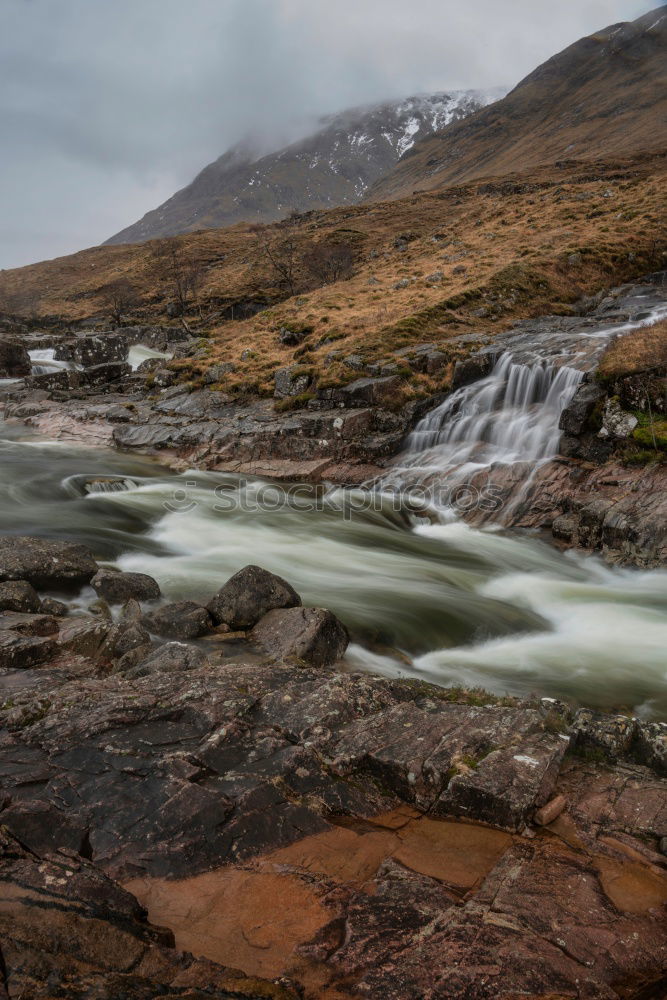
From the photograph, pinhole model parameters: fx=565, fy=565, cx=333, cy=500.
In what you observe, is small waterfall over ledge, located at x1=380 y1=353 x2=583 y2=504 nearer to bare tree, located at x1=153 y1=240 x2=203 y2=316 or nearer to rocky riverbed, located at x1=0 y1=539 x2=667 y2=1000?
rocky riverbed, located at x1=0 y1=539 x2=667 y2=1000

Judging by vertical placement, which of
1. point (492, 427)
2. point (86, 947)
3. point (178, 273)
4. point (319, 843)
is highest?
point (178, 273)

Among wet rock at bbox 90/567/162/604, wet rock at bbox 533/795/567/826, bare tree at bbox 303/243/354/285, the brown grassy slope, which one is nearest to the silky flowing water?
wet rock at bbox 90/567/162/604

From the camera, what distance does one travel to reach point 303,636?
838cm

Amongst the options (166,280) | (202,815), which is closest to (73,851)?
(202,815)

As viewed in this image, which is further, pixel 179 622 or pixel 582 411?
pixel 582 411

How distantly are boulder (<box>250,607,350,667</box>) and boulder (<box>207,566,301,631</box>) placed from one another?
23 centimetres

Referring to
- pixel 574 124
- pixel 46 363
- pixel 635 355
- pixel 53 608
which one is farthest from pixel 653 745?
pixel 574 124

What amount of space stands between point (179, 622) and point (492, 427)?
14.6 m

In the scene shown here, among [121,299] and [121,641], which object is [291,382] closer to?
[121,641]

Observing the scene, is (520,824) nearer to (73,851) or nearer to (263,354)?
(73,851)

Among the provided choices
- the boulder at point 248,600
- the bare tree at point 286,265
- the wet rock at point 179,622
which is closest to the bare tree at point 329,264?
the bare tree at point 286,265

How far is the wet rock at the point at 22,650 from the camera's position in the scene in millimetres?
7633

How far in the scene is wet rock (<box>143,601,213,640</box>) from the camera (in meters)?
9.03

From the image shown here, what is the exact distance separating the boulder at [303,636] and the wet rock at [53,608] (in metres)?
3.45
